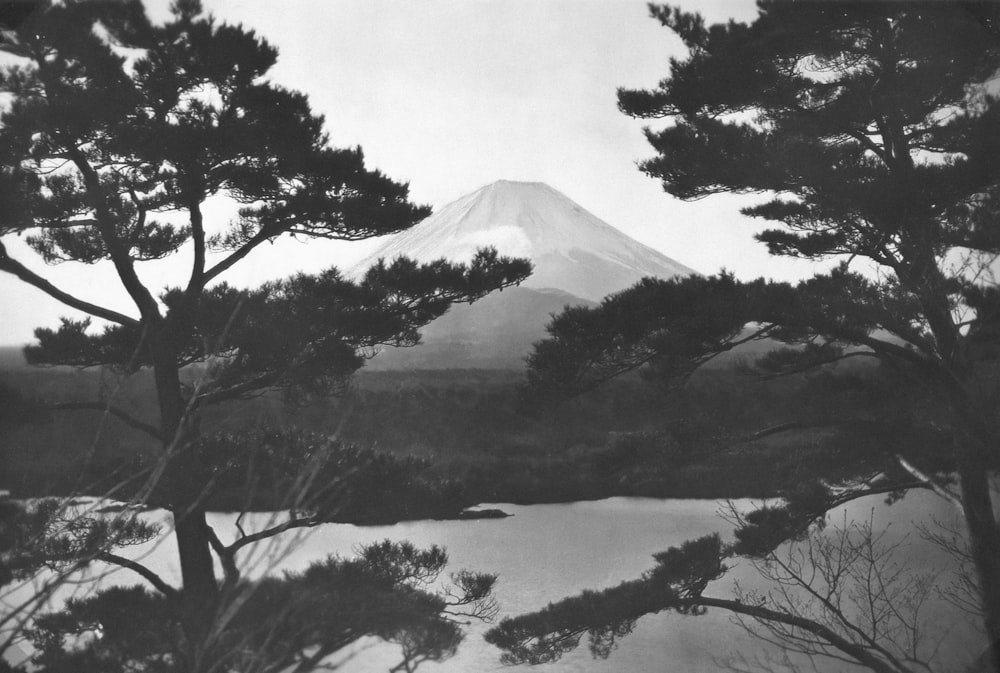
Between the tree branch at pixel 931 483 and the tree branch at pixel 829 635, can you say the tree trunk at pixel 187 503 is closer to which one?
the tree branch at pixel 829 635

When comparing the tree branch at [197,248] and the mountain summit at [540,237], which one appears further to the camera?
the mountain summit at [540,237]

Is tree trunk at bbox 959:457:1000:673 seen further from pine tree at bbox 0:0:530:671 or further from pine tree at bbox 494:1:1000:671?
pine tree at bbox 0:0:530:671

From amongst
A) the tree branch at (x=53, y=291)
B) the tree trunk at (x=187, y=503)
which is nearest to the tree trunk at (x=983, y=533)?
the tree trunk at (x=187, y=503)

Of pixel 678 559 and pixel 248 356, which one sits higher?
pixel 248 356

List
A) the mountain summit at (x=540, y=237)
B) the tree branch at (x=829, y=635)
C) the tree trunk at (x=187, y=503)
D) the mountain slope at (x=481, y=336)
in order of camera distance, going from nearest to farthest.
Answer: the tree trunk at (x=187, y=503), the tree branch at (x=829, y=635), the mountain slope at (x=481, y=336), the mountain summit at (x=540, y=237)

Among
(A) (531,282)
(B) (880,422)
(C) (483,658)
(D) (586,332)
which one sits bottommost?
(C) (483,658)

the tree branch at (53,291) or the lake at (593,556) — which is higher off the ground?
the tree branch at (53,291)

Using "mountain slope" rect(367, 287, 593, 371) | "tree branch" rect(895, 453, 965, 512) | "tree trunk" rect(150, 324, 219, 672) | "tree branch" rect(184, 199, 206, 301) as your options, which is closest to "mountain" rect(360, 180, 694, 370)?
"mountain slope" rect(367, 287, 593, 371)

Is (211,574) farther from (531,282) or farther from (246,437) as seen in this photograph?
(531,282)

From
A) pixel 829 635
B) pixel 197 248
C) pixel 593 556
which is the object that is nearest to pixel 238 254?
pixel 197 248

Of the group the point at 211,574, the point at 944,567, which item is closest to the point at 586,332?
the point at 211,574
